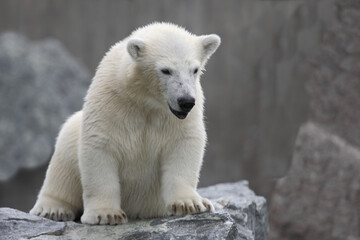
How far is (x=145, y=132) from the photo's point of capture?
4.14 meters

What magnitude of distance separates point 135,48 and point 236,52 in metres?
4.79

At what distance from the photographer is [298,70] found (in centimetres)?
839

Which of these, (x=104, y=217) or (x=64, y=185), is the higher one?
(x=64, y=185)

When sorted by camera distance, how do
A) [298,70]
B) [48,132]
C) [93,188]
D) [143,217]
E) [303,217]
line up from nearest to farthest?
[93,188]
[143,217]
[303,217]
[298,70]
[48,132]

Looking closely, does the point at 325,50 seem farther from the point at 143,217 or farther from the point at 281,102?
the point at 143,217

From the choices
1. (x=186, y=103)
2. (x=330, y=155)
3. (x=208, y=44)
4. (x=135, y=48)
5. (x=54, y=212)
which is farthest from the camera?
(x=330, y=155)

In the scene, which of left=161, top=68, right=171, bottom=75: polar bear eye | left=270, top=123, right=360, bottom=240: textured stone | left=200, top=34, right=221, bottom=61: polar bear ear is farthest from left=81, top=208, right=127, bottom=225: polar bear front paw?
left=270, top=123, right=360, bottom=240: textured stone

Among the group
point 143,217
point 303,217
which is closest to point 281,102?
point 303,217

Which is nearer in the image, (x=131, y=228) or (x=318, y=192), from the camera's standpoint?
(x=131, y=228)

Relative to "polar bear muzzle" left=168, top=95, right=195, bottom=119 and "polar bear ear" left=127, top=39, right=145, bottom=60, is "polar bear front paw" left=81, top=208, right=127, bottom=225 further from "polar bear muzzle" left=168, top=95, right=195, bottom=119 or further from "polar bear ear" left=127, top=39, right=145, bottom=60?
"polar bear ear" left=127, top=39, right=145, bottom=60

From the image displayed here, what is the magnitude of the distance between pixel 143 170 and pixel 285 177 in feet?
13.2

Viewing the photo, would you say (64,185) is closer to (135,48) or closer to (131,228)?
(131,228)

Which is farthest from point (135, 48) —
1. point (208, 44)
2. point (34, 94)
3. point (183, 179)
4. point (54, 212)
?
point (34, 94)

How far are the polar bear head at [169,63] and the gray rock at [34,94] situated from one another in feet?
16.5
